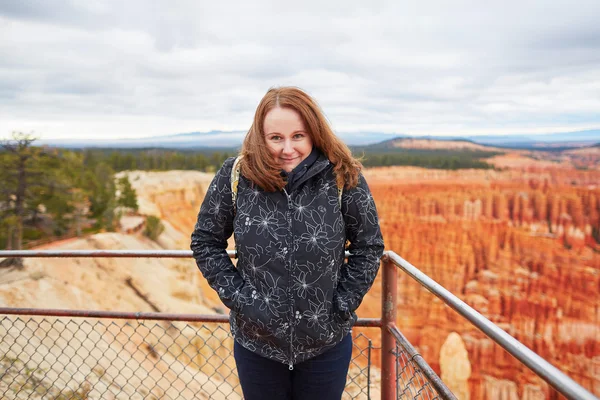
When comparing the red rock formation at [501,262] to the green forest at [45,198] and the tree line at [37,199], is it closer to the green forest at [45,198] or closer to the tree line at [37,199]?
the green forest at [45,198]

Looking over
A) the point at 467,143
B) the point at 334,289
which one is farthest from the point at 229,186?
the point at 467,143

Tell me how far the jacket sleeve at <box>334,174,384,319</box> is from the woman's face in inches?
10.2

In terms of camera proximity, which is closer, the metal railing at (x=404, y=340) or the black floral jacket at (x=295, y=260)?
the metal railing at (x=404, y=340)

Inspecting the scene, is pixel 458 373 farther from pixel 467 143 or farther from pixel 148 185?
pixel 467 143

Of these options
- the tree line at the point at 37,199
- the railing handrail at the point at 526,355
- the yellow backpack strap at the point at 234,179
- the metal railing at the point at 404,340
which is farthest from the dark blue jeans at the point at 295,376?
the tree line at the point at 37,199

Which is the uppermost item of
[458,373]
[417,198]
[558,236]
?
[417,198]

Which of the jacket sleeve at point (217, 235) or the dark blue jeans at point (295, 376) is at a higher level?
the jacket sleeve at point (217, 235)

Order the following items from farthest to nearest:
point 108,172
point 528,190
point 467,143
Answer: point 467,143
point 528,190
point 108,172

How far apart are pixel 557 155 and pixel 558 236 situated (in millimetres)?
34901

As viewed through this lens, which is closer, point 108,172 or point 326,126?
point 326,126

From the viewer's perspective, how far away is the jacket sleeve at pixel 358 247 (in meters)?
1.87

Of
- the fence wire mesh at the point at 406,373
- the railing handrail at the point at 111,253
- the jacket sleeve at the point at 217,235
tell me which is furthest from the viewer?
the railing handrail at the point at 111,253

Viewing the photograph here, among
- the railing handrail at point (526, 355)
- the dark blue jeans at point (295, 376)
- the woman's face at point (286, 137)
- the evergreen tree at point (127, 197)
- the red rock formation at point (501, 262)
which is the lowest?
the red rock formation at point (501, 262)

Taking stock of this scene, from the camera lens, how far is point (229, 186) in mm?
1925
